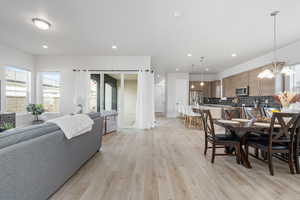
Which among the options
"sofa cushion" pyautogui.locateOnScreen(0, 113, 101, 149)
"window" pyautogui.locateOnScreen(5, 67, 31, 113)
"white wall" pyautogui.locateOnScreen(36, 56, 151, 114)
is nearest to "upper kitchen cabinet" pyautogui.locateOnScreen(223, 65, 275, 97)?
"white wall" pyautogui.locateOnScreen(36, 56, 151, 114)

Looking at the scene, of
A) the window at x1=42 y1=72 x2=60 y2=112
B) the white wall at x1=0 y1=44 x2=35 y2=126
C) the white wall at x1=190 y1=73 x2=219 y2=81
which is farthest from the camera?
the white wall at x1=190 y1=73 x2=219 y2=81

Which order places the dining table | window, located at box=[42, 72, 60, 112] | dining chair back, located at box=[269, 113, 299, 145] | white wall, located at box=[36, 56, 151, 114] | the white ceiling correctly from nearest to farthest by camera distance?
dining chair back, located at box=[269, 113, 299, 145], the dining table, the white ceiling, white wall, located at box=[36, 56, 151, 114], window, located at box=[42, 72, 60, 112]

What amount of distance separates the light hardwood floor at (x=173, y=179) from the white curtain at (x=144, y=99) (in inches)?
97.0

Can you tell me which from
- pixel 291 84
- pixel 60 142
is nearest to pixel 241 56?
pixel 291 84

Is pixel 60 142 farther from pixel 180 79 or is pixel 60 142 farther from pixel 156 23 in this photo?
pixel 180 79

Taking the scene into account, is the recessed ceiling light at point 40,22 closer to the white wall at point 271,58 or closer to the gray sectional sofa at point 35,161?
the gray sectional sofa at point 35,161

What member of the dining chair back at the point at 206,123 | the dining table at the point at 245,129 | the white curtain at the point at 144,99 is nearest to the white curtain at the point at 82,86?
the white curtain at the point at 144,99

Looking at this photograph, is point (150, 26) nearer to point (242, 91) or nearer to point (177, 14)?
point (177, 14)

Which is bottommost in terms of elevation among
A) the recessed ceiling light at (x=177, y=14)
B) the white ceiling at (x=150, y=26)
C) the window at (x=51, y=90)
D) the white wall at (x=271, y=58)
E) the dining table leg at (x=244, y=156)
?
the dining table leg at (x=244, y=156)

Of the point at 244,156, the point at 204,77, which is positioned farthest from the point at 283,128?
the point at 204,77

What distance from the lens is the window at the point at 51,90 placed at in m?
5.82

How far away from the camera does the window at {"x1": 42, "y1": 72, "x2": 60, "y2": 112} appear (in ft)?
19.1

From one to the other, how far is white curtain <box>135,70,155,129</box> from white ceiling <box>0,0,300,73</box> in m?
0.89

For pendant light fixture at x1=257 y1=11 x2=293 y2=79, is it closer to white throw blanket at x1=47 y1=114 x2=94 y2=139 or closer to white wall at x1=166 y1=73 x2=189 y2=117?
white throw blanket at x1=47 y1=114 x2=94 y2=139
